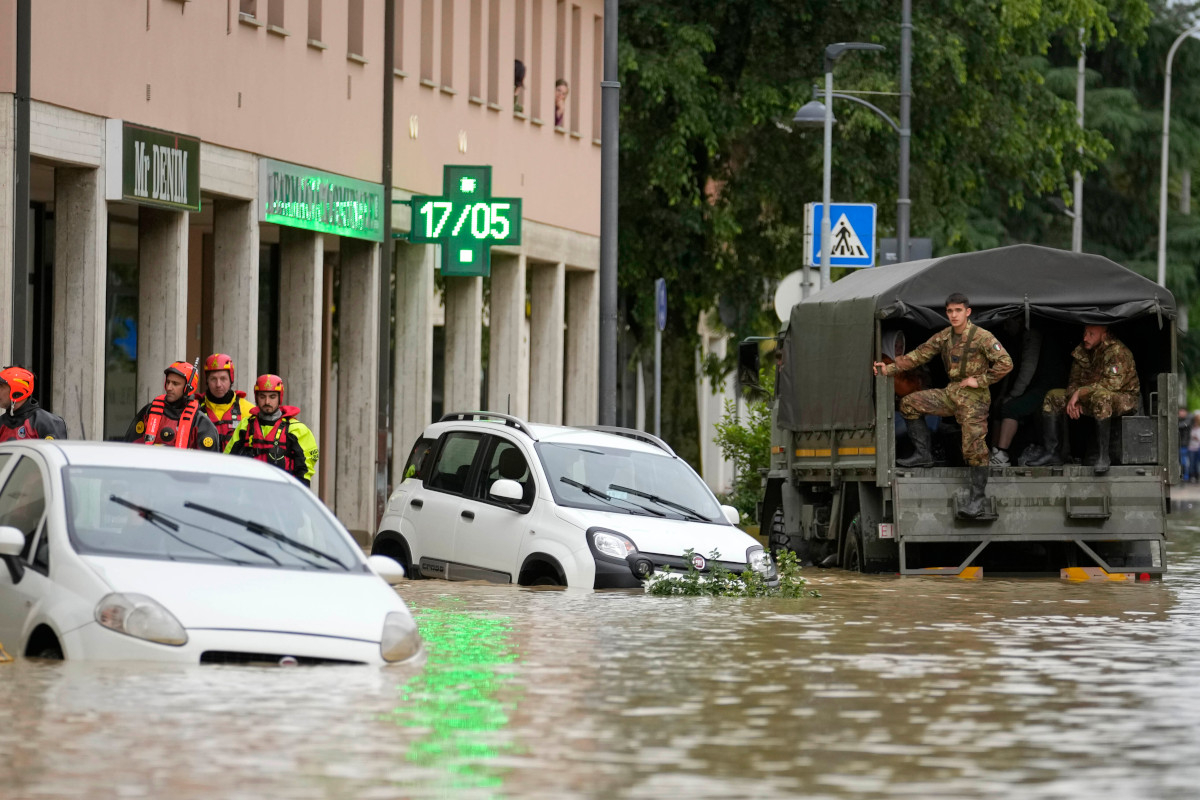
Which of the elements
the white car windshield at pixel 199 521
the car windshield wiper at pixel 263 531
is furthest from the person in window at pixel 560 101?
the car windshield wiper at pixel 263 531

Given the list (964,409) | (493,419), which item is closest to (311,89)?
(493,419)

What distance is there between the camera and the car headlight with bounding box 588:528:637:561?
61.6 feet

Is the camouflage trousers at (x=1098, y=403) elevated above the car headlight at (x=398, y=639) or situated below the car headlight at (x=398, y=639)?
above

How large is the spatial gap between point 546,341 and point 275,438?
20.1 meters

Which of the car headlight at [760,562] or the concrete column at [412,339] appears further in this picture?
the concrete column at [412,339]

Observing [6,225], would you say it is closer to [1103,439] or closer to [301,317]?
[301,317]

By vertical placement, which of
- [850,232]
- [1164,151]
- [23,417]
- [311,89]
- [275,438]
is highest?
[1164,151]

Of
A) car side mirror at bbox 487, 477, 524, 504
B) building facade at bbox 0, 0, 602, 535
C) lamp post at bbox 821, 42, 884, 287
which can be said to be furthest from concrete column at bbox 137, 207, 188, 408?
lamp post at bbox 821, 42, 884, 287

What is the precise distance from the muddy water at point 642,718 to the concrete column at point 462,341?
1987 centimetres

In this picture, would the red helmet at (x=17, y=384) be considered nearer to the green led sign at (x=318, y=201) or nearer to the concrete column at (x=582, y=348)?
the green led sign at (x=318, y=201)

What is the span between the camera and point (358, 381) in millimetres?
32281

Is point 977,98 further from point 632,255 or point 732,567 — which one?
point 732,567

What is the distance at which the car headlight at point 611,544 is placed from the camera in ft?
61.6

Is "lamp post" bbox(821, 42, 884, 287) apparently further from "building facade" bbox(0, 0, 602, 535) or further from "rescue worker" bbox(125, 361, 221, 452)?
"rescue worker" bbox(125, 361, 221, 452)
